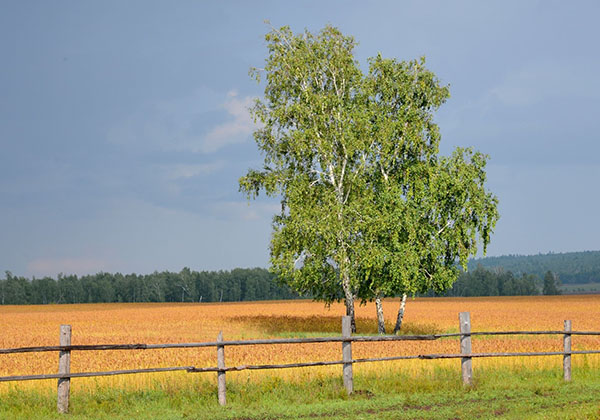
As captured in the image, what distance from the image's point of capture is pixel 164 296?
160 metres

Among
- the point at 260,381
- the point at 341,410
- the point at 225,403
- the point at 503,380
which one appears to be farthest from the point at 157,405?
the point at 503,380

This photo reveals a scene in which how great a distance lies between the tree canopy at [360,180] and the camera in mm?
31719

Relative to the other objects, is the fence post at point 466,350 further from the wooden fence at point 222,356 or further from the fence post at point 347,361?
the fence post at point 347,361

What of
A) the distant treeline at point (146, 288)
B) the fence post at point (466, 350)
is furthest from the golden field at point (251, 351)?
the distant treeline at point (146, 288)

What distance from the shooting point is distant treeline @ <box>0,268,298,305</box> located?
152625 mm

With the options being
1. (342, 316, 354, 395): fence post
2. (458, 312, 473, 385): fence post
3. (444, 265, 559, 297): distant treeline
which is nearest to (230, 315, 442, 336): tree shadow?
(458, 312, 473, 385): fence post

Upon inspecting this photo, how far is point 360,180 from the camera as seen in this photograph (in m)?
32.5

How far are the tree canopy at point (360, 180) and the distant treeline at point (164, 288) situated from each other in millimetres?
115701

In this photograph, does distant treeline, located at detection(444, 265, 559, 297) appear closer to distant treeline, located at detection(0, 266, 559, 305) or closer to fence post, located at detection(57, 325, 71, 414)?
distant treeline, located at detection(0, 266, 559, 305)

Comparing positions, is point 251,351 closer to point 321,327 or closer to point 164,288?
point 321,327

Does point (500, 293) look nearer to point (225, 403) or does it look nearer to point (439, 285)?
point (439, 285)

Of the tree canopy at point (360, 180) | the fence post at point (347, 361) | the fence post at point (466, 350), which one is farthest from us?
the tree canopy at point (360, 180)

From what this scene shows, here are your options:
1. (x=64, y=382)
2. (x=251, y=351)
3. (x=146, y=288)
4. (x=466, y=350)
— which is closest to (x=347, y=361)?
(x=466, y=350)

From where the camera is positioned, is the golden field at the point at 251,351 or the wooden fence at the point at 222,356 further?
the golden field at the point at 251,351
